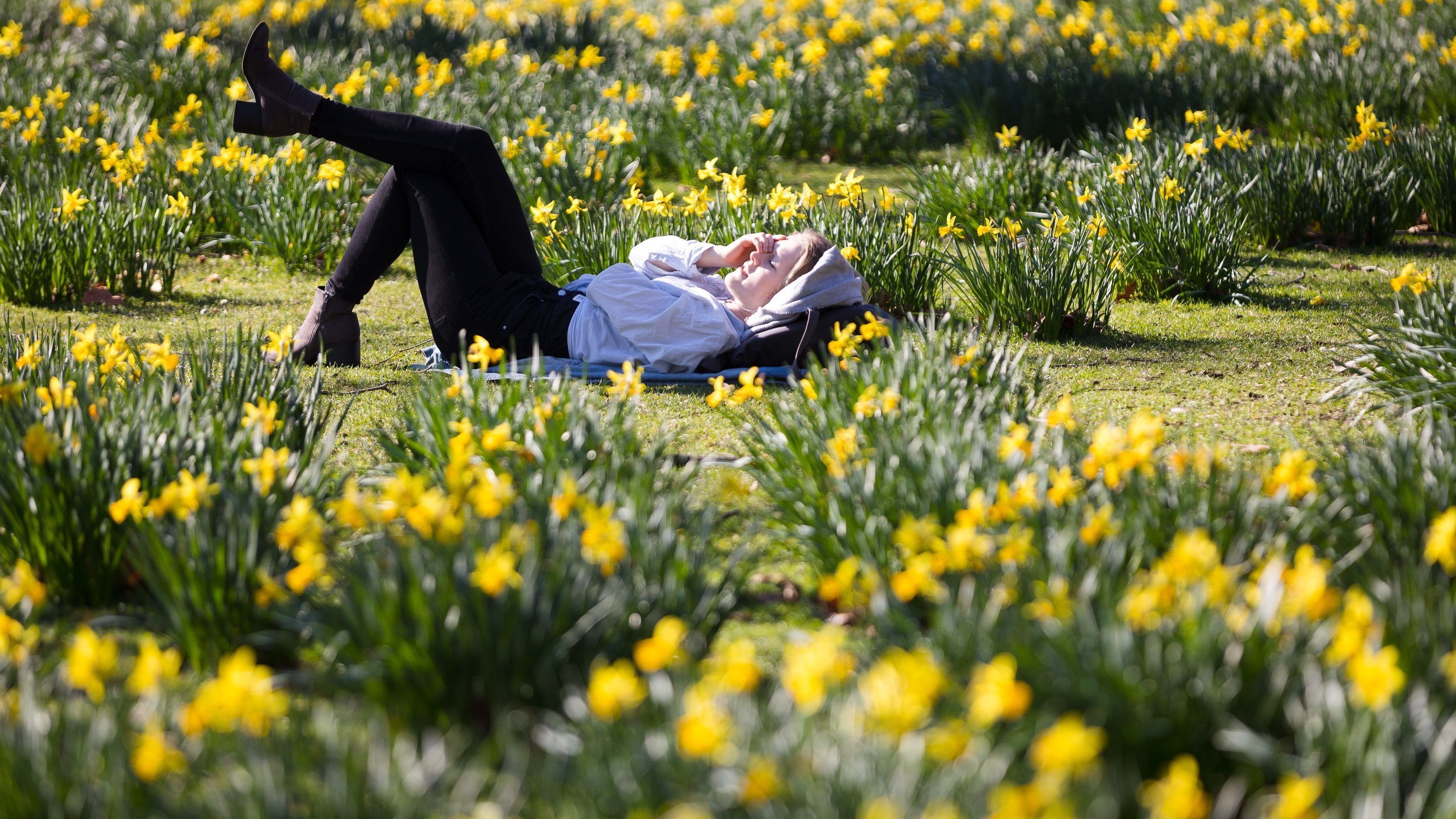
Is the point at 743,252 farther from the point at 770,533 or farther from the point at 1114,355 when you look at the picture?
the point at 770,533

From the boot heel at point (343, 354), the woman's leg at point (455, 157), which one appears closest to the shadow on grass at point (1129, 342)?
the woman's leg at point (455, 157)

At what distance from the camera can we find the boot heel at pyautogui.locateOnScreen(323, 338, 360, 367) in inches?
187

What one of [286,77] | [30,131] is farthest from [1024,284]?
[30,131]

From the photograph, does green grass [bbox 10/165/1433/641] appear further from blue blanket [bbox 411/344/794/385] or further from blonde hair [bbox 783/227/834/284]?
blonde hair [bbox 783/227/834/284]

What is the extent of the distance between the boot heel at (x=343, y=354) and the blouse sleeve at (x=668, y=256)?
1.12 metres

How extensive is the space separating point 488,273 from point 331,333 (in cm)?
66

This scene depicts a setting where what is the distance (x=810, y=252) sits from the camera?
14.7 ft

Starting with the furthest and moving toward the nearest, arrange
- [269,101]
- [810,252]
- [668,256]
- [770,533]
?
[668,256] → [810,252] → [269,101] → [770,533]

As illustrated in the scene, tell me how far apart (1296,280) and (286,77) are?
182 inches

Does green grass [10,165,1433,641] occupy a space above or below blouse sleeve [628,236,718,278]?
below

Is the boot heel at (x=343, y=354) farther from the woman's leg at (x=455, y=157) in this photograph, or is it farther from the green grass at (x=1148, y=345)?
the woman's leg at (x=455, y=157)

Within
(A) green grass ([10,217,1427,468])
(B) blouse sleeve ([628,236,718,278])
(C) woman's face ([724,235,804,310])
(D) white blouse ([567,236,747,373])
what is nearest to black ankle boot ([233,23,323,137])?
Answer: (A) green grass ([10,217,1427,468])

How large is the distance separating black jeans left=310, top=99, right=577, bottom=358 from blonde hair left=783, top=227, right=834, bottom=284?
864 mm

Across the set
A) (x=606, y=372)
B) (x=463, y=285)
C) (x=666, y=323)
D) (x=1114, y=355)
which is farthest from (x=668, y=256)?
(x=1114, y=355)
